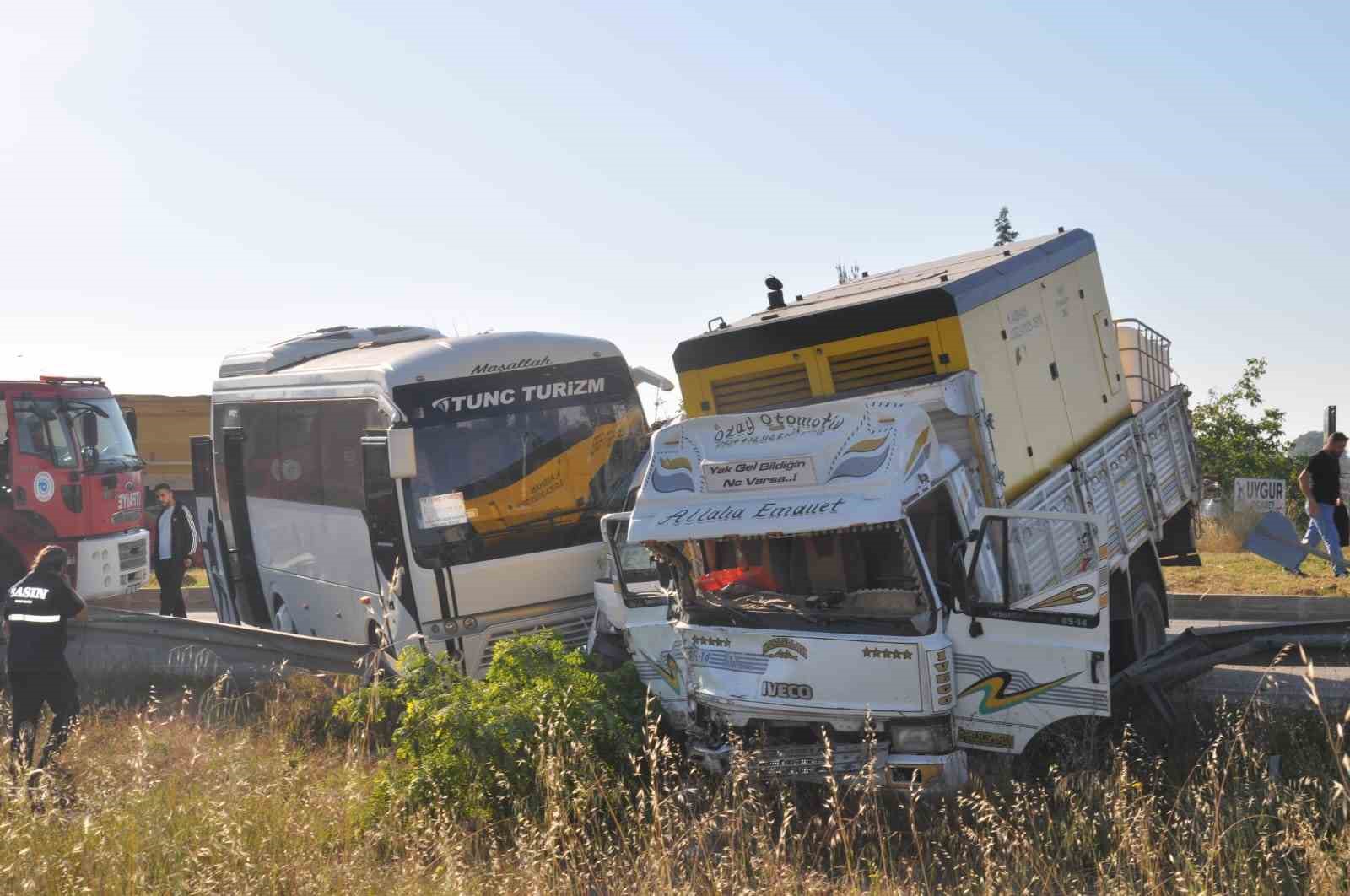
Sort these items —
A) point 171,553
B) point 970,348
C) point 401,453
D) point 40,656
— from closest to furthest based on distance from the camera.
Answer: point 970,348 → point 40,656 → point 401,453 → point 171,553

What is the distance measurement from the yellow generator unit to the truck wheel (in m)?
1.21

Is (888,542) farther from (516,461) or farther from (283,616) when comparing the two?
(283,616)

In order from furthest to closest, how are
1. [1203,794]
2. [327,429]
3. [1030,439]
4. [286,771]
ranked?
[327,429]
[1030,439]
[286,771]
[1203,794]

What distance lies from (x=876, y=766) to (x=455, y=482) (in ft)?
18.0

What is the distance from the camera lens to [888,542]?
24.4ft

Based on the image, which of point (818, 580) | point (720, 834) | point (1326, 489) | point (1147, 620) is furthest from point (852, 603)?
point (1326, 489)

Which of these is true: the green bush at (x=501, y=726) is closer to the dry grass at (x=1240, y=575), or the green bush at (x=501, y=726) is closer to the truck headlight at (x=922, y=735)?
A: the truck headlight at (x=922, y=735)

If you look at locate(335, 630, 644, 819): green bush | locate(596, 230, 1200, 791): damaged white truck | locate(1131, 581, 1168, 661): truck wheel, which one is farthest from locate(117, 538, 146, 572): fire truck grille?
locate(1131, 581, 1168, 661): truck wheel

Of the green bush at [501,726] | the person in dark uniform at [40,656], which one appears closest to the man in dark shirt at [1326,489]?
the green bush at [501,726]

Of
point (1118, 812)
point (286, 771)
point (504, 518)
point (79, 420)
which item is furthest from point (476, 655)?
point (79, 420)

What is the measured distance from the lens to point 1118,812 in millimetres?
5383

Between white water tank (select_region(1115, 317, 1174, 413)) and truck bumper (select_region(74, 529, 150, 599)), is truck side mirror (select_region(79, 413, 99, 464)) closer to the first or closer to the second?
truck bumper (select_region(74, 529, 150, 599))

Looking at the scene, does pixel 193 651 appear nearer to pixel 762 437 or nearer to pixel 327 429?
pixel 327 429

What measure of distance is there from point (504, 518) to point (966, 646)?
17.4 feet
